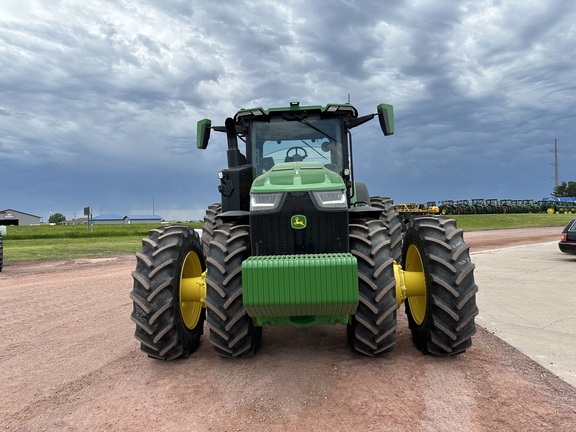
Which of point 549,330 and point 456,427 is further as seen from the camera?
point 549,330

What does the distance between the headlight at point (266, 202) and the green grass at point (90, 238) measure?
58.4 ft

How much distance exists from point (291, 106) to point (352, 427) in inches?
160

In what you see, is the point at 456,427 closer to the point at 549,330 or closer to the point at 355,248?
the point at 355,248

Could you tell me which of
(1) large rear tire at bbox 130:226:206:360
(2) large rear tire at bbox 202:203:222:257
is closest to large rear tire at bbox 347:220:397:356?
(1) large rear tire at bbox 130:226:206:360

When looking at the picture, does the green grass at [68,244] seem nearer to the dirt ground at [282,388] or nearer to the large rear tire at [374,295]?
the dirt ground at [282,388]

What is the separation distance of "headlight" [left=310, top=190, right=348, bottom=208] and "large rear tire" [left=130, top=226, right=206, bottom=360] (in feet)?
5.24

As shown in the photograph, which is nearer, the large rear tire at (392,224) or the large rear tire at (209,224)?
the large rear tire at (392,224)

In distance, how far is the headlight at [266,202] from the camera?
14.0ft

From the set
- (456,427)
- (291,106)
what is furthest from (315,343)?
(291,106)

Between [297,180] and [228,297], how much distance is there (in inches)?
55.0

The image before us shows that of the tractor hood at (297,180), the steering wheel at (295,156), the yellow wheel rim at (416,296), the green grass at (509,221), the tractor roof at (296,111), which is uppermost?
the tractor roof at (296,111)

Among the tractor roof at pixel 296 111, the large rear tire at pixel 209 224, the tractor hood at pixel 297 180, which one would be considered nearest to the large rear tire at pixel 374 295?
the tractor hood at pixel 297 180

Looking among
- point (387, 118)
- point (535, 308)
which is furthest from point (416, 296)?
point (535, 308)

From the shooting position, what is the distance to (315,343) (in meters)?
4.98
